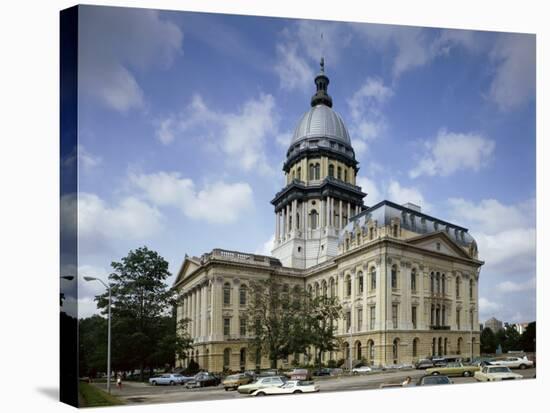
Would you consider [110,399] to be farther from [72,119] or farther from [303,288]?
[303,288]

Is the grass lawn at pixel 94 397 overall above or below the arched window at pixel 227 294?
below

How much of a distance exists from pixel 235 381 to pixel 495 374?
1426 cm

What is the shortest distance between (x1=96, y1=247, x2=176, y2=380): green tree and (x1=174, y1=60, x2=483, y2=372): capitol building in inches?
59.9

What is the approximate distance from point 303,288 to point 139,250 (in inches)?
596

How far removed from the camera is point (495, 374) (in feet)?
116

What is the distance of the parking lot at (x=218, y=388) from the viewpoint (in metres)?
28.7

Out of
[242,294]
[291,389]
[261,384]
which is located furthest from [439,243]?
[261,384]

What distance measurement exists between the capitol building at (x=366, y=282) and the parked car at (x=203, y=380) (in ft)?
5.72

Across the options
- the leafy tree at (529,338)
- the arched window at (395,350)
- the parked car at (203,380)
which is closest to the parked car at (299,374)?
the parked car at (203,380)

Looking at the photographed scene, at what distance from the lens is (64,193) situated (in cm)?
2745

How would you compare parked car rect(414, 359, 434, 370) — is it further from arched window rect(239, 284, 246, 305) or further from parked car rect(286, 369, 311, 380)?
arched window rect(239, 284, 246, 305)

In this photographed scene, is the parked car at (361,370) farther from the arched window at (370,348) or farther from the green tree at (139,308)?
the green tree at (139,308)

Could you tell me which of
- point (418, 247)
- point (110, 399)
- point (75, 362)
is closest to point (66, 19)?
point (75, 362)

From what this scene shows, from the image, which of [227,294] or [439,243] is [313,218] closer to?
[439,243]
